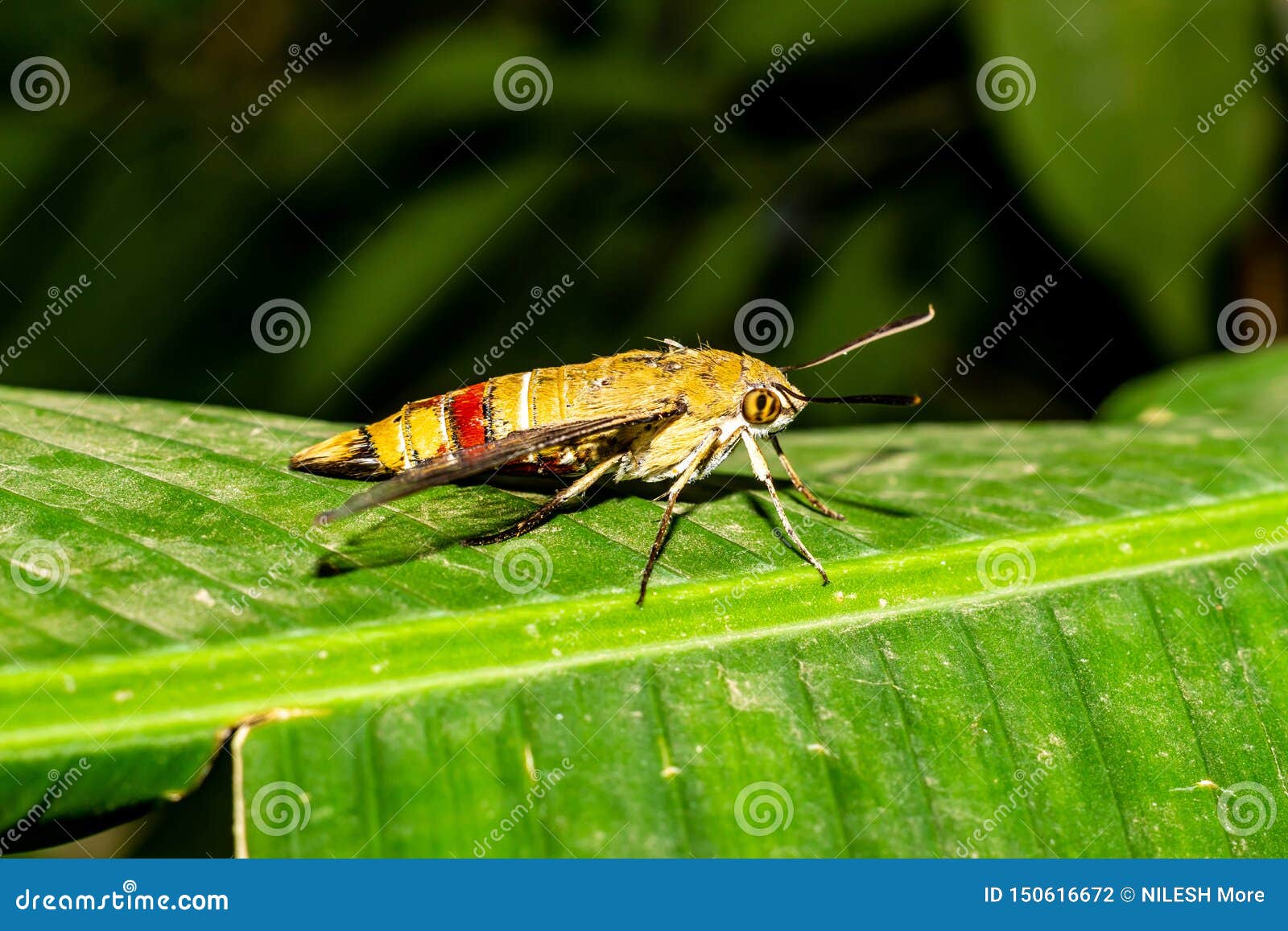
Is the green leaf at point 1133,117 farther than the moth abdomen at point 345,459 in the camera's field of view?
Yes

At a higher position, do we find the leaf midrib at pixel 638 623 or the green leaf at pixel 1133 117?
the green leaf at pixel 1133 117

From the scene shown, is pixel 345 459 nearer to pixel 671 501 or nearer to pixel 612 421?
pixel 612 421

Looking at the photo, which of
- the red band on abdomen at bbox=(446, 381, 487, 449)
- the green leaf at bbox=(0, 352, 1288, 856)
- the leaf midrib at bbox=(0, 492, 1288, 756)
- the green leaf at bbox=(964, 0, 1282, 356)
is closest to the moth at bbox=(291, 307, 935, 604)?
the red band on abdomen at bbox=(446, 381, 487, 449)

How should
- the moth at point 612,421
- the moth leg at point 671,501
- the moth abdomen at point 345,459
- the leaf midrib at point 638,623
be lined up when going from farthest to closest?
the moth at point 612,421 → the moth abdomen at point 345,459 → the moth leg at point 671,501 → the leaf midrib at point 638,623

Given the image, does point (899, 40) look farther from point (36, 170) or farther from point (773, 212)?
point (36, 170)

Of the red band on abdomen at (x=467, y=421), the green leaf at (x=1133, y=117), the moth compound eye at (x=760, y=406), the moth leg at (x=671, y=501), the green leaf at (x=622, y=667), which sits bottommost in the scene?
the green leaf at (x=622, y=667)

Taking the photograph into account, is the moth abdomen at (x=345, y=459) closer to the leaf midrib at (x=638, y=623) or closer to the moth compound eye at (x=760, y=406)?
the leaf midrib at (x=638, y=623)

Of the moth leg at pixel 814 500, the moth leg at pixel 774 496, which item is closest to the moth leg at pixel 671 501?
the moth leg at pixel 774 496

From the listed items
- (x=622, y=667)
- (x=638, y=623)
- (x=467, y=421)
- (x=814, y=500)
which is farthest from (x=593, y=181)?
(x=622, y=667)
